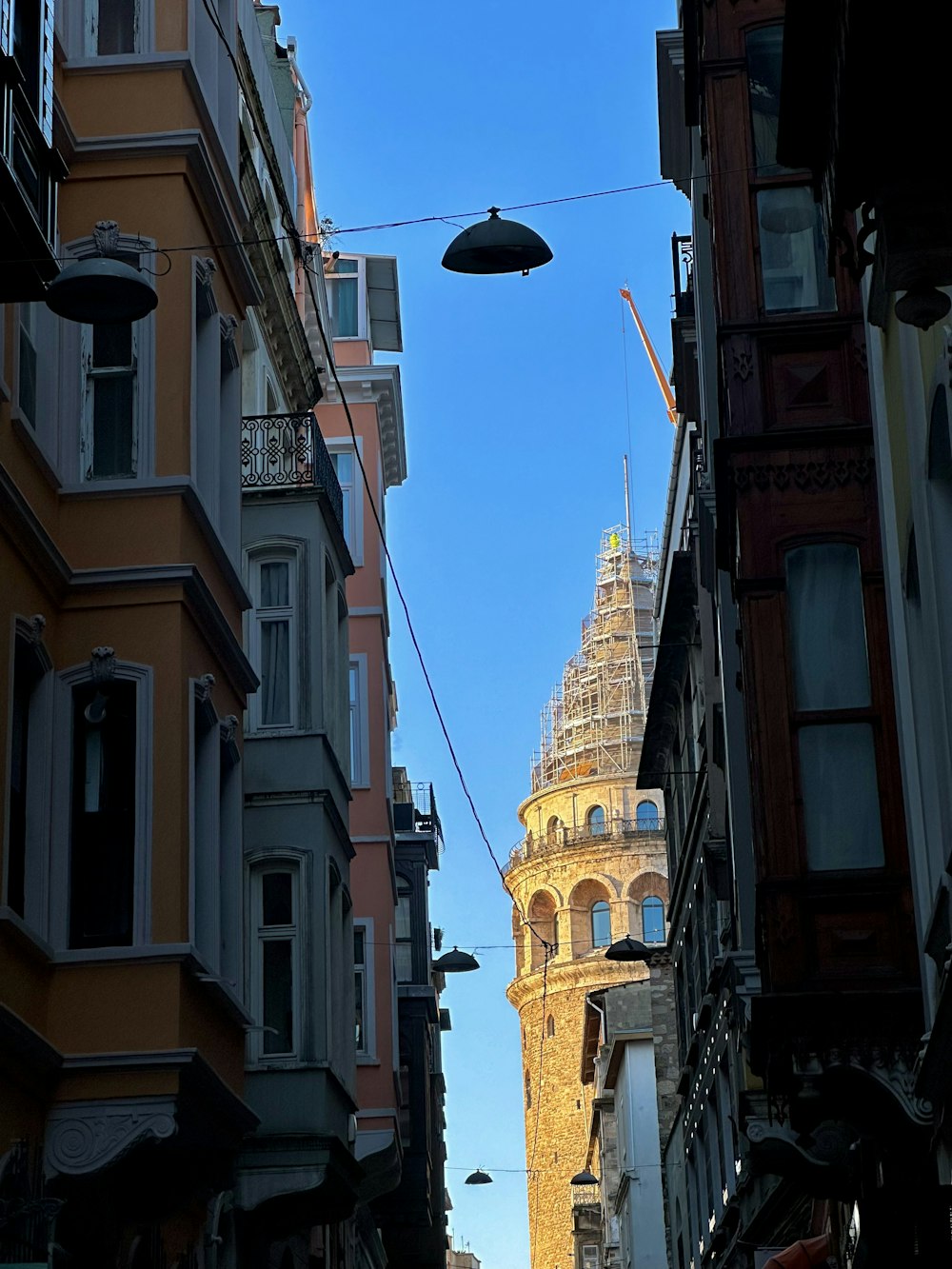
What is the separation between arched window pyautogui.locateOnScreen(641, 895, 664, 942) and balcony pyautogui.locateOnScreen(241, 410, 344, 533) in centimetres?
9556

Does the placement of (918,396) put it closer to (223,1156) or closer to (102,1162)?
(102,1162)

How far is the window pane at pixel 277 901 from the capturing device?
2220 cm

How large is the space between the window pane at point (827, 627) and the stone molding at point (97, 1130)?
5786 millimetres

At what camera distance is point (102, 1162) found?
1475cm

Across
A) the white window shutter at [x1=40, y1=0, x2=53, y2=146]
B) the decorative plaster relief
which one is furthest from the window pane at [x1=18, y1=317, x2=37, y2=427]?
the white window shutter at [x1=40, y1=0, x2=53, y2=146]

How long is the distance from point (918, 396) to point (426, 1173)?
28902 millimetres

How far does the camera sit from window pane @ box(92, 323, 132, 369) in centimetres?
1677

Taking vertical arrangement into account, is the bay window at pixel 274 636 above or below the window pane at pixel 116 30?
below

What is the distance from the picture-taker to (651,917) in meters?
118

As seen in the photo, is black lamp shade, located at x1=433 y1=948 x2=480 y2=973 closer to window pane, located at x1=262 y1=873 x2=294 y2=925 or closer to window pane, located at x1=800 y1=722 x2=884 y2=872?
window pane, located at x1=262 y1=873 x2=294 y2=925

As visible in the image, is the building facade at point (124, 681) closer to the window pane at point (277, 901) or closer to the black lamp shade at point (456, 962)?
the window pane at point (277, 901)

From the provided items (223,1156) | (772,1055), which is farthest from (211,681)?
(772,1055)

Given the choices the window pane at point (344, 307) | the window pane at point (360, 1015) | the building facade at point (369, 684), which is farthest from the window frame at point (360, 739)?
the window pane at point (344, 307)

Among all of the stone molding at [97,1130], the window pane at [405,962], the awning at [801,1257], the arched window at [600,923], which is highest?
the arched window at [600,923]
